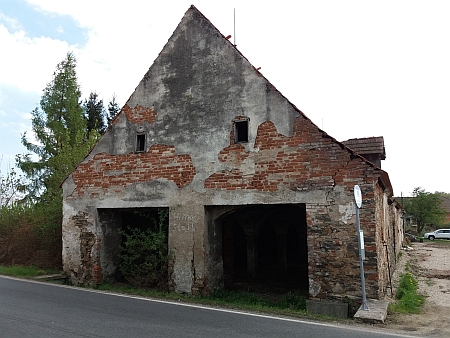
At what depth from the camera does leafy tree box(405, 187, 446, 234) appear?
152 ft

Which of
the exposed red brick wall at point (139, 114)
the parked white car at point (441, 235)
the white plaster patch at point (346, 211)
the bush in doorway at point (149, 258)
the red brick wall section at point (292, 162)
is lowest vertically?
the parked white car at point (441, 235)

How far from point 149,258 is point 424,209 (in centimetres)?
4583

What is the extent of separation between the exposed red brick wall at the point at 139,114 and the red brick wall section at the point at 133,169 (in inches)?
37.7

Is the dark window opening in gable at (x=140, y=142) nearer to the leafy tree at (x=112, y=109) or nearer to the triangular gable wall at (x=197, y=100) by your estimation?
the triangular gable wall at (x=197, y=100)

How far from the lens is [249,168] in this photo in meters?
9.55

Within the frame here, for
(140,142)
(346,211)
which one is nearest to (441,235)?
(346,211)

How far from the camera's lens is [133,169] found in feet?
36.9

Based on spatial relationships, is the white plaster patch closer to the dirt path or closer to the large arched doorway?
the large arched doorway

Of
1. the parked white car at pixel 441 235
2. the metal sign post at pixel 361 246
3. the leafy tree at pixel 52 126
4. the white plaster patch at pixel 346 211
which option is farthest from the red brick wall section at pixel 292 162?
the parked white car at pixel 441 235

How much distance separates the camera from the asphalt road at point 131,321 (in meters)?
5.91

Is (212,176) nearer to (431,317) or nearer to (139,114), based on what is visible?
(139,114)

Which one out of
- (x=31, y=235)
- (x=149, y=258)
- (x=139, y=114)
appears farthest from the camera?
(x=31, y=235)

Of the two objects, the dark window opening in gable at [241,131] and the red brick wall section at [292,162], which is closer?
the red brick wall section at [292,162]

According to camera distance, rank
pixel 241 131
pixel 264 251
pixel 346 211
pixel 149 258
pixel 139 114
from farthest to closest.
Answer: pixel 264 251 → pixel 139 114 → pixel 149 258 → pixel 241 131 → pixel 346 211
